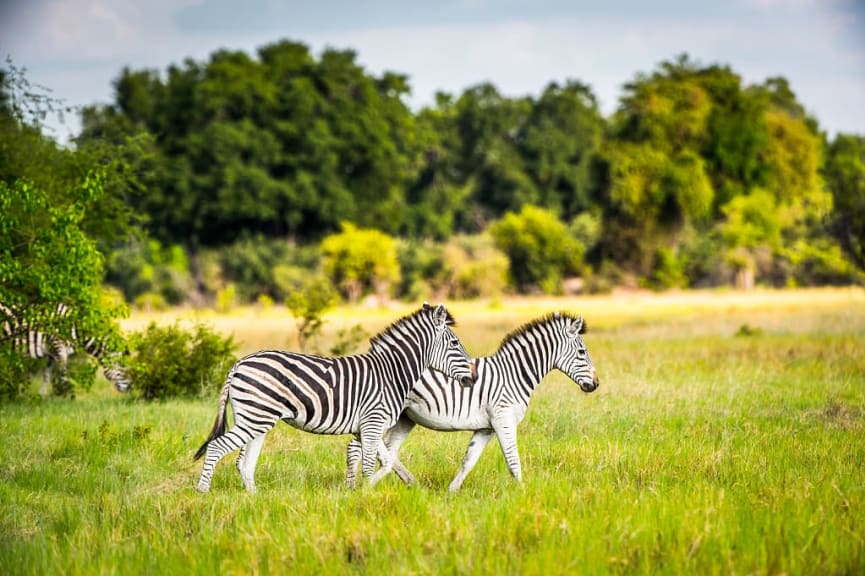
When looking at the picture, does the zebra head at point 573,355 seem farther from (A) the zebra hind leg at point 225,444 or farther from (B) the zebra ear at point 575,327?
(A) the zebra hind leg at point 225,444

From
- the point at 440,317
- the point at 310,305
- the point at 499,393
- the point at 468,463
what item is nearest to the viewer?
the point at 468,463

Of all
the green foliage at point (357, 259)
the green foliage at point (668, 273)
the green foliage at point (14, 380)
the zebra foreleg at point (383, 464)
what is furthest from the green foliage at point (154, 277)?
the zebra foreleg at point (383, 464)

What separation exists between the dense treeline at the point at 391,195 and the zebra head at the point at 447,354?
36.6 meters

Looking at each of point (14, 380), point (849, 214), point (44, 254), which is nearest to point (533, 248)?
point (849, 214)

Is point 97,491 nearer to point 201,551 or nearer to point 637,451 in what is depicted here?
point 201,551

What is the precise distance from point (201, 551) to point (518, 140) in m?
72.6

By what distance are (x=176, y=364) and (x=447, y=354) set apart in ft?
27.4

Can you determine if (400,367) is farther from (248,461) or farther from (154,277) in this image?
(154,277)

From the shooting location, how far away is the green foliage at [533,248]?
56.4 meters

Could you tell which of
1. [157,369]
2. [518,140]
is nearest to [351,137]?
[518,140]

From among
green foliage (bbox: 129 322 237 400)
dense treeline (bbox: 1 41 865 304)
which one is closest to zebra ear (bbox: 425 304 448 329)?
green foliage (bbox: 129 322 237 400)

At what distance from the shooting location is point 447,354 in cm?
950

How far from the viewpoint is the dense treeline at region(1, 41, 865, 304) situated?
49125 mm

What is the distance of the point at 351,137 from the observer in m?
50.8
